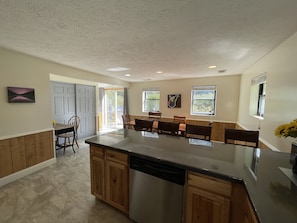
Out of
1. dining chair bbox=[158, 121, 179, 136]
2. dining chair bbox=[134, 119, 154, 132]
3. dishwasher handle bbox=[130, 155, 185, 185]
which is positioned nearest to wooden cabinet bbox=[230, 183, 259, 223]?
dishwasher handle bbox=[130, 155, 185, 185]

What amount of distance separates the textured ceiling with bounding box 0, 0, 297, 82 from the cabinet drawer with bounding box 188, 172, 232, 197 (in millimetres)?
1521

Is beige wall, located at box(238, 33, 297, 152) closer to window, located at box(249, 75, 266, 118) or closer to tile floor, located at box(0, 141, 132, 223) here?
window, located at box(249, 75, 266, 118)

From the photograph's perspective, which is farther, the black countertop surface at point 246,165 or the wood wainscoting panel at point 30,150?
the wood wainscoting panel at point 30,150

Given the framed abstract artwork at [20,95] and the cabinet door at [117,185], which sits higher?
the framed abstract artwork at [20,95]

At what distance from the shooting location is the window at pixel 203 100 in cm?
515

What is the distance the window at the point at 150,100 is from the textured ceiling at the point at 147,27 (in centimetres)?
355

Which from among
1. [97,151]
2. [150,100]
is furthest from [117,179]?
[150,100]

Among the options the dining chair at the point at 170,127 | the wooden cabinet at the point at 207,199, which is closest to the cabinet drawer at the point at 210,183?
the wooden cabinet at the point at 207,199

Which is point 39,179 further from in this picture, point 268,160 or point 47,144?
point 268,160

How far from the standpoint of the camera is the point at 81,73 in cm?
401

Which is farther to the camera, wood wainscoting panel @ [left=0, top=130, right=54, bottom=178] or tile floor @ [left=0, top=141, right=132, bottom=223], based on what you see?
wood wainscoting panel @ [left=0, top=130, right=54, bottom=178]

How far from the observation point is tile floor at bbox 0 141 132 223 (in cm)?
181

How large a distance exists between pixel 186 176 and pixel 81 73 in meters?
3.88

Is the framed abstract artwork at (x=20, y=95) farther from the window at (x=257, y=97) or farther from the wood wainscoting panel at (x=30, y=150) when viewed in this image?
the window at (x=257, y=97)
